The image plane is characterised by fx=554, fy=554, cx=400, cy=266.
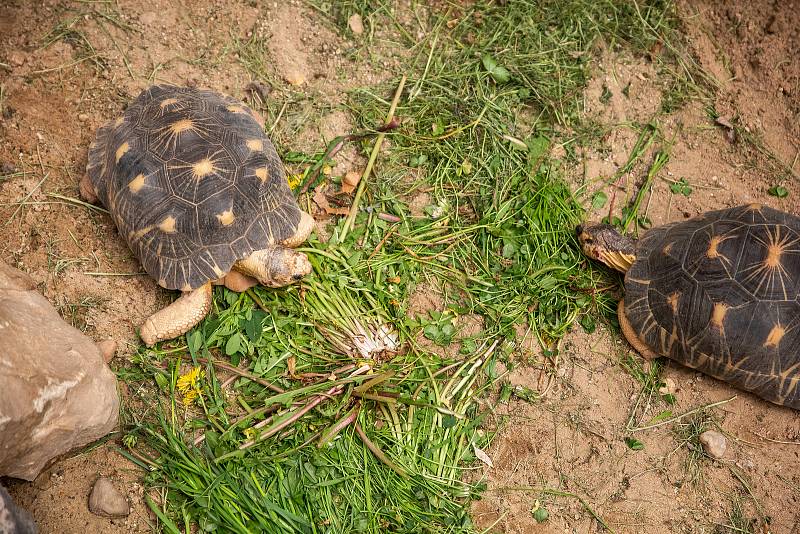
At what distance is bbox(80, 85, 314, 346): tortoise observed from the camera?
3.31 meters

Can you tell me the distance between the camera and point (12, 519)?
247 centimetres

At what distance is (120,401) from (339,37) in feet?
9.99

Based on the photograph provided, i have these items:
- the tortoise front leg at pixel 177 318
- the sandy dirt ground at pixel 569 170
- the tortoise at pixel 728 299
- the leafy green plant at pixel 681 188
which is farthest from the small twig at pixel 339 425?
the leafy green plant at pixel 681 188

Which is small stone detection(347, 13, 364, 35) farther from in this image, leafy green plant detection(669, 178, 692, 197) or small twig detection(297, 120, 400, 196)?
leafy green plant detection(669, 178, 692, 197)

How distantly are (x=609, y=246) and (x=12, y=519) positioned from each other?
11.7 feet

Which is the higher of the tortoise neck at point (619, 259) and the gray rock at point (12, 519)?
the tortoise neck at point (619, 259)

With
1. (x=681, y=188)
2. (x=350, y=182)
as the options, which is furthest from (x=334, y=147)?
(x=681, y=188)

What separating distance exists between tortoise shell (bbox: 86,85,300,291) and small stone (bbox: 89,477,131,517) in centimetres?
117

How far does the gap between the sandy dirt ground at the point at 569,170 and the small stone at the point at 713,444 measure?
0.22ft

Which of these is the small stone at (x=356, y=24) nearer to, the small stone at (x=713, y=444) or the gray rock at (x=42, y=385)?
the gray rock at (x=42, y=385)

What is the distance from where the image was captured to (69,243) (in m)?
3.63

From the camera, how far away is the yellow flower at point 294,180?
3.86m

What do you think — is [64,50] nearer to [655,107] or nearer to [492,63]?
[492,63]

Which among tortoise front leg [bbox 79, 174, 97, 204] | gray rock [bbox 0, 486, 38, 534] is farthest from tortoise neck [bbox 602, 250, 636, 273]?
gray rock [bbox 0, 486, 38, 534]
